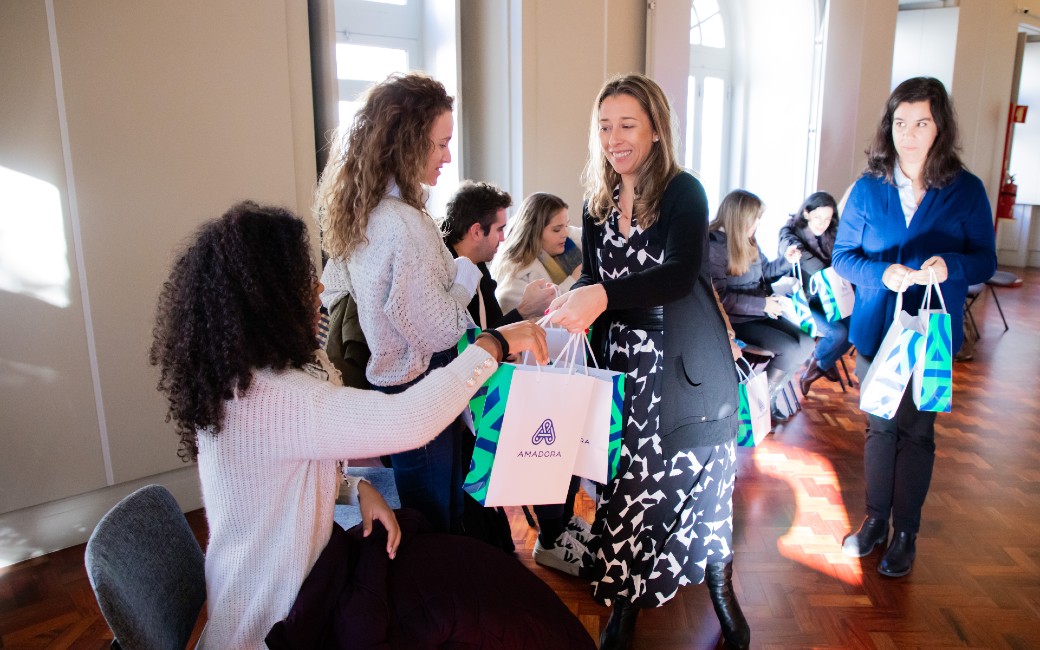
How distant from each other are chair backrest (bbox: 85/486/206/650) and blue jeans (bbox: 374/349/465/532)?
562mm

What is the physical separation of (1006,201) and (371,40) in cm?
982

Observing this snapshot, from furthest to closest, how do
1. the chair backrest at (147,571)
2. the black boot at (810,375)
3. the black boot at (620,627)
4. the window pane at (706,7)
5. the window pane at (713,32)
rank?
1. the window pane at (713,32)
2. the window pane at (706,7)
3. the black boot at (810,375)
4. the black boot at (620,627)
5. the chair backrest at (147,571)

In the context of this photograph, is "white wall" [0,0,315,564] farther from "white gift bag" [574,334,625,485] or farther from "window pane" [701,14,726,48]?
"window pane" [701,14,726,48]

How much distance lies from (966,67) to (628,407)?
9.50 metres

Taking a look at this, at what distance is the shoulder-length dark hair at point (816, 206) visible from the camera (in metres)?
5.05

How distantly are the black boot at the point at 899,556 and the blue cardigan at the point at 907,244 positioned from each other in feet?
2.36

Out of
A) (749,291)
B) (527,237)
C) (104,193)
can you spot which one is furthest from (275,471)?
(749,291)

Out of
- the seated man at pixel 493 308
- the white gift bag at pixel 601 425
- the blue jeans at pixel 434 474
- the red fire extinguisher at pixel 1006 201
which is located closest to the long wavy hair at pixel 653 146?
the white gift bag at pixel 601 425

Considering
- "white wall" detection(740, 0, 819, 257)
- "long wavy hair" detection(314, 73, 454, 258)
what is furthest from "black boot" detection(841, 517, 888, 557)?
"white wall" detection(740, 0, 819, 257)

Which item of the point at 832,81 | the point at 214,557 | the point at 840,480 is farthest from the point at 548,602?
the point at 832,81

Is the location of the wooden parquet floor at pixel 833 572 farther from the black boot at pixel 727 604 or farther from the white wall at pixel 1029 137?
the white wall at pixel 1029 137

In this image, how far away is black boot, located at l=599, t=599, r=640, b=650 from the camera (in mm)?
2264

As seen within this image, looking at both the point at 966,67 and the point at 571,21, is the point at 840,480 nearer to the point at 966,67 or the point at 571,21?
the point at 571,21

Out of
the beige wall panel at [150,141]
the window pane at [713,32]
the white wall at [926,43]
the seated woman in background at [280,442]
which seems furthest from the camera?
the white wall at [926,43]
